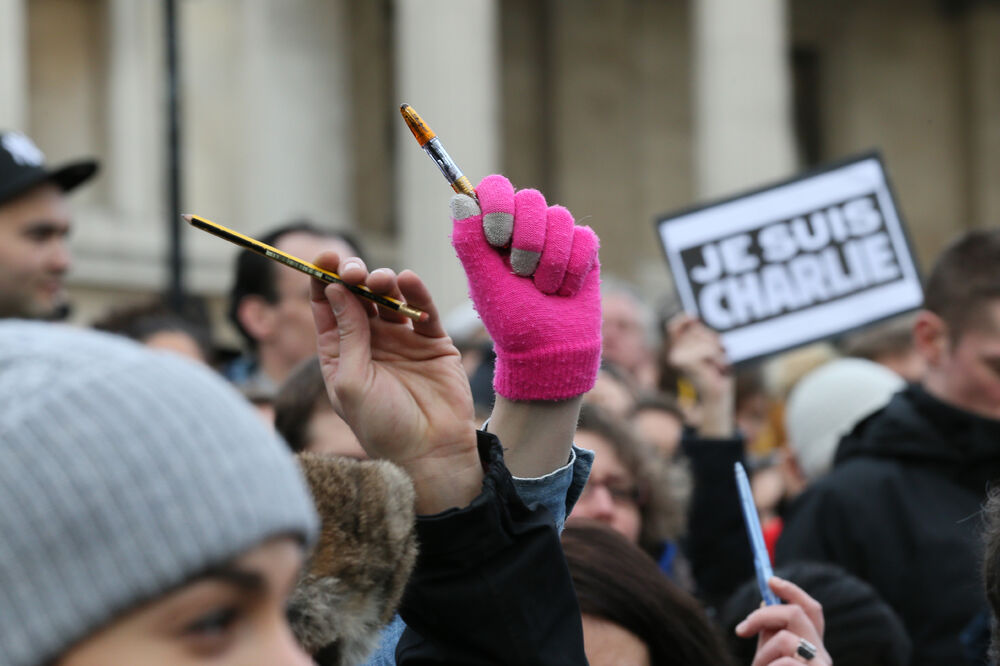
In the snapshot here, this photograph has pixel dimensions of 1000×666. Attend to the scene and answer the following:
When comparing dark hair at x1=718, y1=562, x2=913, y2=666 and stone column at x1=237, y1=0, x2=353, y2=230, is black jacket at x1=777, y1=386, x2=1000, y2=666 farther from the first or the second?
stone column at x1=237, y1=0, x2=353, y2=230

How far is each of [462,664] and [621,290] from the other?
22.0 ft

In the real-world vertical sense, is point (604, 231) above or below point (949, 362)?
below

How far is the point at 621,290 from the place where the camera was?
8984 millimetres

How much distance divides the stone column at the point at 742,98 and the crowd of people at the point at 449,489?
20060mm

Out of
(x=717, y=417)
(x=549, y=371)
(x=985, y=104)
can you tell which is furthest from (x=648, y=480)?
(x=985, y=104)

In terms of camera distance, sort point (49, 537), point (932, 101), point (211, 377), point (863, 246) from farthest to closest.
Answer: point (932, 101) < point (863, 246) < point (211, 377) < point (49, 537)

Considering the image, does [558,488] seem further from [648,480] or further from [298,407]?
[648,480]

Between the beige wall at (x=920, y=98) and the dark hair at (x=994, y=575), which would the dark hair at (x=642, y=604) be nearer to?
the dark hair at (x=994, y=575)

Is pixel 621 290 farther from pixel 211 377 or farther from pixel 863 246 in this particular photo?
pixel 211 377

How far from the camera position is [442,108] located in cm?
2500

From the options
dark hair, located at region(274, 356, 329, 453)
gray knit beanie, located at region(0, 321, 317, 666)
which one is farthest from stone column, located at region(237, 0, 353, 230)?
gray knit beanie, located at region(0, 321, 317, 666)

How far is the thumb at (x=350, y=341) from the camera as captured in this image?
8.09ft

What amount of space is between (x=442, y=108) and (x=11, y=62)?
655cm

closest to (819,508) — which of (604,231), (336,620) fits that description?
(336,620)
